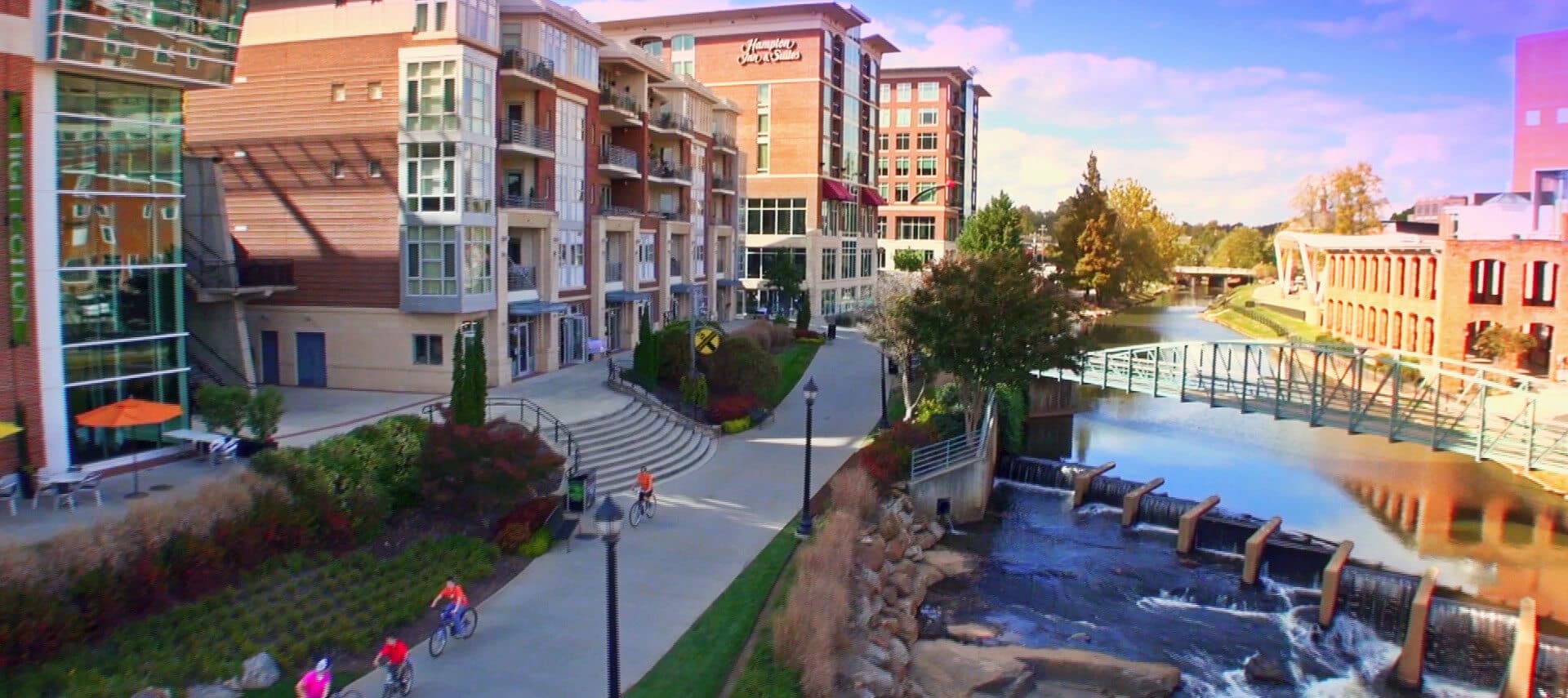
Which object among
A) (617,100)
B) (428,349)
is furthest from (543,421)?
(617,100)

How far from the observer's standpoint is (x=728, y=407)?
34.4 m

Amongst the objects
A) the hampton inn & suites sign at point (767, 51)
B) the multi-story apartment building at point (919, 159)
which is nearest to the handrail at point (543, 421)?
the hampton inn & suites sign at point (767, 51)

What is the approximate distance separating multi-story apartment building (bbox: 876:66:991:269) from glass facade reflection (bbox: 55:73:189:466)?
83026mm

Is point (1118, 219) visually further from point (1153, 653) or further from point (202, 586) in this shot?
point (202, 586)

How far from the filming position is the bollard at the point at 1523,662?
20000 mm

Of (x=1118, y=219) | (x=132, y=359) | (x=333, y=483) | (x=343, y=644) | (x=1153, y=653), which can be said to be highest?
(x=1118, y=219)

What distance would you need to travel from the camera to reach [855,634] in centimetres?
1958

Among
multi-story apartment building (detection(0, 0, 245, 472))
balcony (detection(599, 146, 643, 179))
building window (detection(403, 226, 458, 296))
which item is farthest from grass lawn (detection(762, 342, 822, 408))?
multi-story apartment building (detection(0, 0, 245, 472))

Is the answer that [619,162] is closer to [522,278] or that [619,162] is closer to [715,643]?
[522,278]

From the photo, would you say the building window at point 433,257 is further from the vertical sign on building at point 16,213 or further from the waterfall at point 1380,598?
the waterfall at point 1380,598

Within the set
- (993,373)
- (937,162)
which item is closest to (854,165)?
(937,162)

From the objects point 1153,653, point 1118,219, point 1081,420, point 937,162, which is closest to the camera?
point 1153,653

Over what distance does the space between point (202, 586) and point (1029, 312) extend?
898 inches

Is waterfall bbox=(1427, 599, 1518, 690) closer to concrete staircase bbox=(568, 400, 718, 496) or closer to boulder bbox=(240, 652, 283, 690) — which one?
concrete staircase bbox=(568, 400, 718, 496)
